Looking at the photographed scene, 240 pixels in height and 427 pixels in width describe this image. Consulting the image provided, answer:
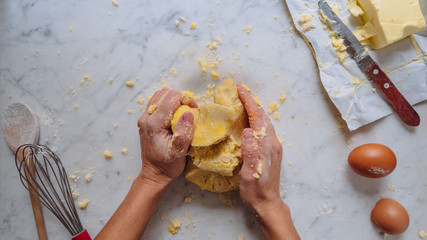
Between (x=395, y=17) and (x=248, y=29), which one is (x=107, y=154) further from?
(x=395, y=17)

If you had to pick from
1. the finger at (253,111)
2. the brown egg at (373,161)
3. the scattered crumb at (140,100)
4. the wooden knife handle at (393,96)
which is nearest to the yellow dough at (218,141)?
the finger at (253,111)

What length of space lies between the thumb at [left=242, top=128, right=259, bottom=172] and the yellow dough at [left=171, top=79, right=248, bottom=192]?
0.04 metres

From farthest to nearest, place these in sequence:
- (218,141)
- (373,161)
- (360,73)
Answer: (360,73) < (373,161) < (218,141)

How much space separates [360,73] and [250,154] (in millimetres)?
664

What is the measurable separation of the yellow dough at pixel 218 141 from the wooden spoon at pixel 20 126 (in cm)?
72

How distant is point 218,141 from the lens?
48.4 inches

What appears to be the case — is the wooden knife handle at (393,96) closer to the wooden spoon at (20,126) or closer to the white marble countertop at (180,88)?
the white marble countertop at (180,88)

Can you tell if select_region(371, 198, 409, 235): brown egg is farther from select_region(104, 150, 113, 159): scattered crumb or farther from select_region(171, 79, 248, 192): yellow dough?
select_region(104, 150, 113, 159): scattered crumb

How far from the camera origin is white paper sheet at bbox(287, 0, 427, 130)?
Result: 143cm

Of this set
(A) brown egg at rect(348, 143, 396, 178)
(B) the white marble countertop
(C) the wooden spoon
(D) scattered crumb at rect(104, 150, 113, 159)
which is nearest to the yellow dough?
(B) the white marble countertop

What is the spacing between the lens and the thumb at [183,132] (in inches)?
48.8

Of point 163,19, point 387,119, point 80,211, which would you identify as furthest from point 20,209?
point 387,119

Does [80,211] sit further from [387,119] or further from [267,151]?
[387,119]

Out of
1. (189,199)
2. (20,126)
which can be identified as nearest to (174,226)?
(189,199)
